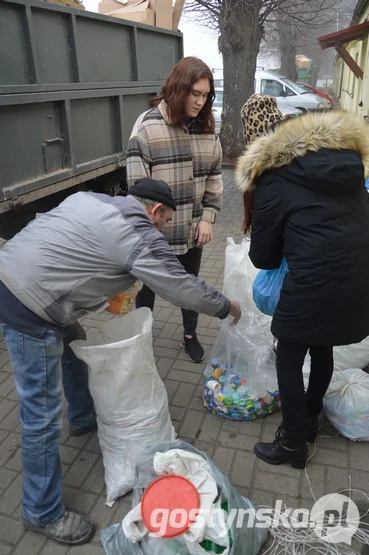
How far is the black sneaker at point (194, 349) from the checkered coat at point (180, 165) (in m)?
0.70

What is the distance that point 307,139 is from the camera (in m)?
1.77

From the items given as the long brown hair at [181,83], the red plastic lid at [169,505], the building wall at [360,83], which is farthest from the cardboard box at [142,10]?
the red plastic lid at [169,505]

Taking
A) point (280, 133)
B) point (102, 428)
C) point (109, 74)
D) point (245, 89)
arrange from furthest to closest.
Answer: point (245, 89) < point (109, 74) < point (102, 428) < point (280, 133)

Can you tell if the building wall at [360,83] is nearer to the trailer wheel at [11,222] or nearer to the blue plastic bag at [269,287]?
the blue plastic bag at [269,287]

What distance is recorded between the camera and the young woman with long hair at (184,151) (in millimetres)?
2576

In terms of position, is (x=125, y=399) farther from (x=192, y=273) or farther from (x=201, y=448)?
(x=192, y=273)

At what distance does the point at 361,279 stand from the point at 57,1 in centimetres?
318

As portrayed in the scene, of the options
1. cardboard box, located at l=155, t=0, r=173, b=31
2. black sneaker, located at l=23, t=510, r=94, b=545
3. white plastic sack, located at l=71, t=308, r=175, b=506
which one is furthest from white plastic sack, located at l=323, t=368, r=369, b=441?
cardboard box, located at l=155, t=0, r=173, b=31

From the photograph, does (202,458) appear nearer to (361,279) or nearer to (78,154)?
(361,279)

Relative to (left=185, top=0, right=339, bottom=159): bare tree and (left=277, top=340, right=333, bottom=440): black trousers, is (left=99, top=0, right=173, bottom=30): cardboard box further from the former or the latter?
(left=185, top=0, right=339, bottom=159): bare tree

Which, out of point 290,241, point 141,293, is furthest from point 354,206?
point 141,293

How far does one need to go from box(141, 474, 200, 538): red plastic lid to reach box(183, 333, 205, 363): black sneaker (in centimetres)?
147

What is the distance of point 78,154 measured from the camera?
3807mm

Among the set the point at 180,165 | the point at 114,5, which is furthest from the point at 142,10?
the point at 180,165
